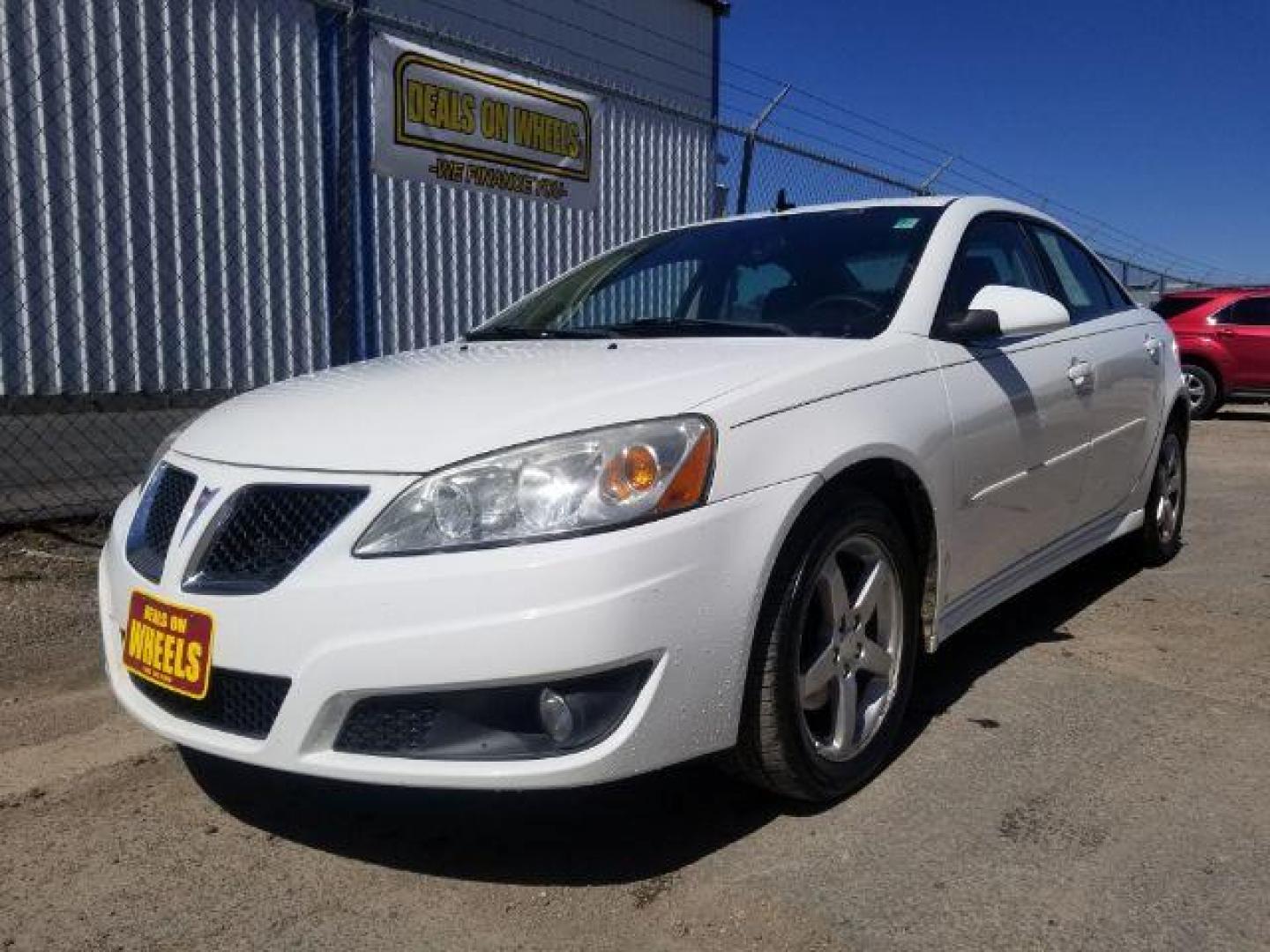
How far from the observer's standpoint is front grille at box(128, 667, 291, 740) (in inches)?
86.0

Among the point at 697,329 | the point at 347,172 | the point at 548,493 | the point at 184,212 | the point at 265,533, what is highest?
the point at 347,172

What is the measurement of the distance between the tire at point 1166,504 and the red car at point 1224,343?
28.6 ft

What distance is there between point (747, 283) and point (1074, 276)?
1.58 metres

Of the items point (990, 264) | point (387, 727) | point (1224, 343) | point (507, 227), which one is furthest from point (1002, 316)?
point (1224, 343)

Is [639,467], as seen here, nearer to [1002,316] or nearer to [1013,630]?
[1002,316]

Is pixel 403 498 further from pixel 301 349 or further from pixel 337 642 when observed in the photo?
pixel 301 349

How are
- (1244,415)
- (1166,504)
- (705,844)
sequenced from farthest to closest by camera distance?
(1244,415) → (1166,504) → (705,844)

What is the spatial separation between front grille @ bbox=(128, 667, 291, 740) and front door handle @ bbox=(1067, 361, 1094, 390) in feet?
8.74

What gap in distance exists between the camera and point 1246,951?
2.00 m

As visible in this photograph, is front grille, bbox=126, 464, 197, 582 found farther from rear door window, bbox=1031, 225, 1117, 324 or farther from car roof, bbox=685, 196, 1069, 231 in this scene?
rear door window, bbox=1031, 225, 1117, 324

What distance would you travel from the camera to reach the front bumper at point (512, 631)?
2049 mm

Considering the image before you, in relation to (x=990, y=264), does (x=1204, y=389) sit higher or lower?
lower

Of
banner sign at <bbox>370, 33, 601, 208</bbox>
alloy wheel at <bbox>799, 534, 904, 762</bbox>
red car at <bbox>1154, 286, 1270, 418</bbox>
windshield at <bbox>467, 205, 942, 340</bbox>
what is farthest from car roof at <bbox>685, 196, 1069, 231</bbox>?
red car at <bbox>1154, 286, 1270, 418</bbox>

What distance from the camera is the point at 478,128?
22.1ft
